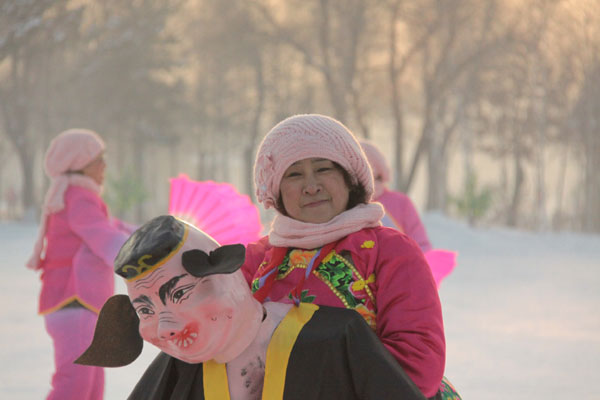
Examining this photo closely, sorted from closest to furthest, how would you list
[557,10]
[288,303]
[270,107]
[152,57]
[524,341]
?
[288,303] < [524,341] < [557,10] < [152,57] < [270,107]

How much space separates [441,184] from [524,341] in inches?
983

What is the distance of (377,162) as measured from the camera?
216 inches

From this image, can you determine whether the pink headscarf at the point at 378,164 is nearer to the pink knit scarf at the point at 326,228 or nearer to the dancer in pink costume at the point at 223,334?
the pink knit scarf at the point at 326,228

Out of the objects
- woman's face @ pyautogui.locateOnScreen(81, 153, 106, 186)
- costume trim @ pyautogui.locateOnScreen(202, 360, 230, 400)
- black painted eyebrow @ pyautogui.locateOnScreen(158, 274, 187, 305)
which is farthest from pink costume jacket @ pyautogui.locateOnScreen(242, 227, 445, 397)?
woman's face @ pyautogui.locateOnScreen(81, 153, 106, 186)

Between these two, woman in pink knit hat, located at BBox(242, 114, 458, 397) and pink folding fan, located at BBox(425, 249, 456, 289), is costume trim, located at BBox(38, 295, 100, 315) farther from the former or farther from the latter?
woman in pink knit hat, located at BBox(242, 114, 458, 397)

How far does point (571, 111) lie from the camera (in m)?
33.7

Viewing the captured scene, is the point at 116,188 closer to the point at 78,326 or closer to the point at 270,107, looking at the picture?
the point at 270,107

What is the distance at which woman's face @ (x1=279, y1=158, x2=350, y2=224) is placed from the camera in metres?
2.13

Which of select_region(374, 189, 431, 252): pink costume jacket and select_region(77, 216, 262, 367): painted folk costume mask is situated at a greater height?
select_region(77, 216, 262, 367): painted folk costume mask

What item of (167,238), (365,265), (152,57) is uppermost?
(152,57)

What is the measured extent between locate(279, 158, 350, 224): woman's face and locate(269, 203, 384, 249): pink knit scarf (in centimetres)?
3

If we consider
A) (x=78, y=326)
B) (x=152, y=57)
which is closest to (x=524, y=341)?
(x=78, y=326)

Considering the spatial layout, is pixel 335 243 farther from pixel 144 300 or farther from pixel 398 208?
pixel 398 208

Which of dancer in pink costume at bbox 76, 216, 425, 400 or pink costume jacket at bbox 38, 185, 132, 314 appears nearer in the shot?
dancer in pink costume at bbox 76, 216, 425, 400
